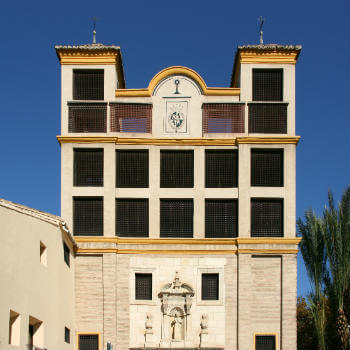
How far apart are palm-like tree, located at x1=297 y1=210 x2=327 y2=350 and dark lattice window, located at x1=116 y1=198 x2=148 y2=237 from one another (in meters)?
10.9

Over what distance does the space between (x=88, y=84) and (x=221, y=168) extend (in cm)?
885

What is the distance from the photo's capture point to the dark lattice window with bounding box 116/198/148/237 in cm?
3672

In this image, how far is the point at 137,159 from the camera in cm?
3734

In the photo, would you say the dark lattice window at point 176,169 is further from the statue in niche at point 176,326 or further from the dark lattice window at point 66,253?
the statue in niche at point 176,326

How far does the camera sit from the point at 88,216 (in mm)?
36656

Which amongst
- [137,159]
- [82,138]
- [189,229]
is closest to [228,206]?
[189,229]

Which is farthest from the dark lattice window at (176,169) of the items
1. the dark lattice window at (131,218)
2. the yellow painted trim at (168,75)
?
the yellow painted trim at (168,75)

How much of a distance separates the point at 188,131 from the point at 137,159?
10.6 ft

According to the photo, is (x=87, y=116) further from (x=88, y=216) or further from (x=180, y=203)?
(x=180, y=203)

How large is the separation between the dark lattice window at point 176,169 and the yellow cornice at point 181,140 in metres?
0.62

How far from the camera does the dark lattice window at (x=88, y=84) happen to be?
38000 millimetres

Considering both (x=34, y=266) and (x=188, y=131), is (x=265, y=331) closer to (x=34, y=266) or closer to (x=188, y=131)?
(x=188, y=131)

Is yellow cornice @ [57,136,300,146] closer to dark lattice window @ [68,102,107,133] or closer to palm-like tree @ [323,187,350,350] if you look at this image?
dark lattice window @ [68,102,107,133]

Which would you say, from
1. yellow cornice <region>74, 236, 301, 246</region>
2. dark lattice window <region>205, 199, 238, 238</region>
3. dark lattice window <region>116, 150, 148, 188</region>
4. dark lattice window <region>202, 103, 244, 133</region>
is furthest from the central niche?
dark lattice window <region>202, 103, 244, 133</region>
